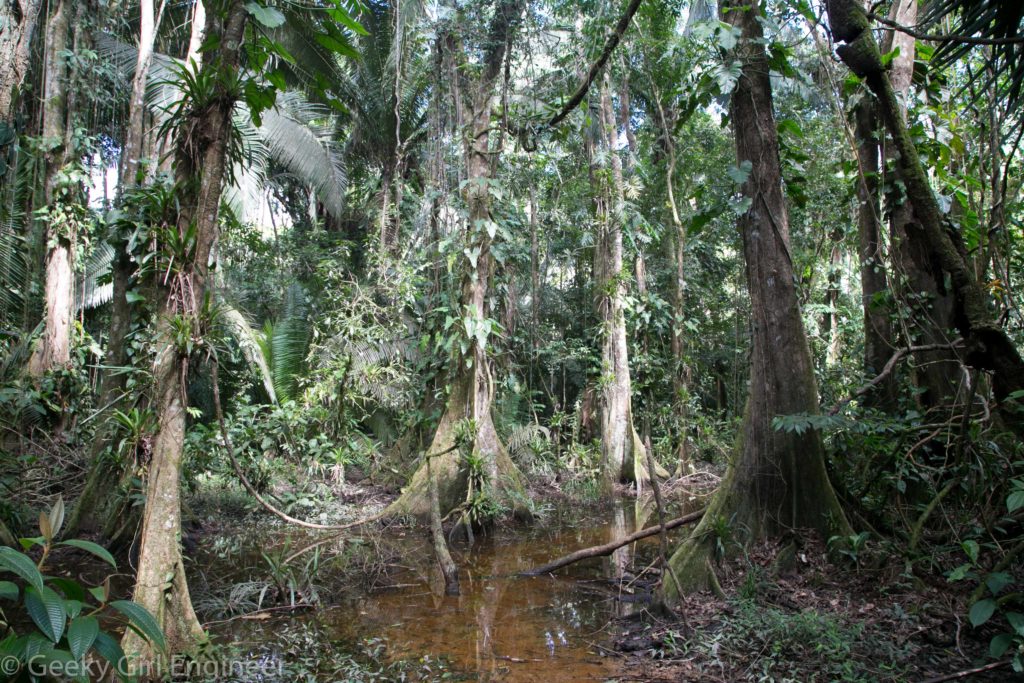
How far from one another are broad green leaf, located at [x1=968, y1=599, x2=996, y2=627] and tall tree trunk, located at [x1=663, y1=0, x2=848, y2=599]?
169cm

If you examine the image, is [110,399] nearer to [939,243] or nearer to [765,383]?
[765,383]

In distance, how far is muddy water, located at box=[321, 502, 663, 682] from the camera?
4316mm

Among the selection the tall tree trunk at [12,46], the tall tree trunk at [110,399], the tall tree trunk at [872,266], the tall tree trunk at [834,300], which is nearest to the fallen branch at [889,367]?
the tall tree trunk at [872,266]

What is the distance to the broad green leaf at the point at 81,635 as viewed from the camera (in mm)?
1732

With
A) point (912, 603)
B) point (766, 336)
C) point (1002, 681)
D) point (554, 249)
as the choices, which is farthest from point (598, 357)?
point (1002, 681)

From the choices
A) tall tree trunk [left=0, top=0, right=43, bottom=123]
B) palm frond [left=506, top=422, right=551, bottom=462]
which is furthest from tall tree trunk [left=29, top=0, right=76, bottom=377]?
palm frond [left=506, top=422, right=551, bottom=462]

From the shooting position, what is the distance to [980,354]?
381cm

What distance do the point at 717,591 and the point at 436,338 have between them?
5.09 meters

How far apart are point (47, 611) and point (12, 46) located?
6.23 metres

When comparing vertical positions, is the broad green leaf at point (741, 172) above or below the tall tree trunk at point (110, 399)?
above

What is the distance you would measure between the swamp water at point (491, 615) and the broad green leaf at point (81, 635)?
8.47 feet

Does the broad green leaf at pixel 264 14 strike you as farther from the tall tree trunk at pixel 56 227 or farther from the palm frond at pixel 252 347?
the palm frond at pixel 252 347

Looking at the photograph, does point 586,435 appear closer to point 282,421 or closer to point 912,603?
point 282,421

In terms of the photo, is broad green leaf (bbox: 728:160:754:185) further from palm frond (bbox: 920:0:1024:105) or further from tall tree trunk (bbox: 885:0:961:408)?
palm frond (bbox: 920:0:1024:105)
